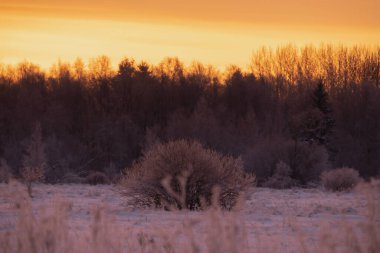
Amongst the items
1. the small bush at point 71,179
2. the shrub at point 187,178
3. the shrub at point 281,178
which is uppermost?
the shrub at point 187,178

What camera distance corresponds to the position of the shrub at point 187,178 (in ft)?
64.1

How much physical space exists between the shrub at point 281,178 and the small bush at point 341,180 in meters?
3.82

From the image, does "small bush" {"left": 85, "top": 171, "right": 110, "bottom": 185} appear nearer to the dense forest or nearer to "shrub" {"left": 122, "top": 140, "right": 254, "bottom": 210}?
the dense forest

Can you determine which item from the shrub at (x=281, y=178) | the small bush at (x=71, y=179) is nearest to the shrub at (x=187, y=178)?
the shrub at (x=281, y=178)

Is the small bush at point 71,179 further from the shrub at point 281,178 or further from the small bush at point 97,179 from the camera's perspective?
the shrub at point 281,178

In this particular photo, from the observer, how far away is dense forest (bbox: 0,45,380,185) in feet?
152

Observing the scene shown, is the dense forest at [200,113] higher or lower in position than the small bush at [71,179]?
higher

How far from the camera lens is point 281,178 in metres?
37.1

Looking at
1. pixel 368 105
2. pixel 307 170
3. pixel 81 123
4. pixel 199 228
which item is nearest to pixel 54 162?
pixel 81 123

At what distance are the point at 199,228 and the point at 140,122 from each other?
4360cm

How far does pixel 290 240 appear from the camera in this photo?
11688mm

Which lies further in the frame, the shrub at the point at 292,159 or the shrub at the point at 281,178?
the shrub at the point at 292,159

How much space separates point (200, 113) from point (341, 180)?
22.2 m

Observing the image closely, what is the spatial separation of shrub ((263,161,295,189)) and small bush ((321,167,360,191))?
3.82m
